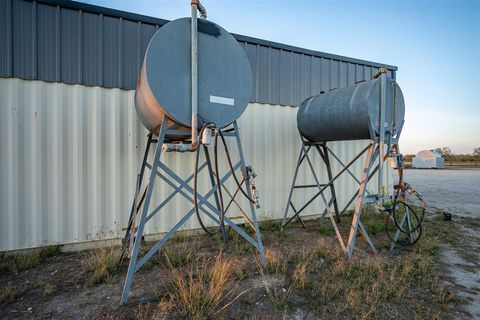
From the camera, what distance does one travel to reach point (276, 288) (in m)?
3.34

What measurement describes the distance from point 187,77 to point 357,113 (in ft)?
9.69

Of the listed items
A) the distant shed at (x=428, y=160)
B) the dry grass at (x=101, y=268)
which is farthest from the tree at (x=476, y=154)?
the dry grass at (x=101, y=268)

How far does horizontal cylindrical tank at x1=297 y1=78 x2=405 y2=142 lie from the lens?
4461 millimetres

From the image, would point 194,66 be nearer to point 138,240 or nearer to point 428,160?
point 138,240

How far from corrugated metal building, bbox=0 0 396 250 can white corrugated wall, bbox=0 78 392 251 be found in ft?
0.05

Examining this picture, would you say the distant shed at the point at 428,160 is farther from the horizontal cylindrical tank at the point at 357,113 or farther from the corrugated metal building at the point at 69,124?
the corrugated metal building at the point at 69,124

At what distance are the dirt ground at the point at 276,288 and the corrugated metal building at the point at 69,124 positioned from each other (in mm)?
773

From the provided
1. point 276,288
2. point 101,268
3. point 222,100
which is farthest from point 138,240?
point 222,100

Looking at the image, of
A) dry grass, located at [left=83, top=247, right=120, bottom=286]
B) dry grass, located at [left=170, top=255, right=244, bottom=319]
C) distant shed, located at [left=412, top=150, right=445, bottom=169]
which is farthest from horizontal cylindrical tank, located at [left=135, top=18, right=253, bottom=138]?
distant shed, located at [left=412, top=150, right=445, bottom=169]

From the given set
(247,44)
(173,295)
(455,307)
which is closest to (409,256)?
(455,307)

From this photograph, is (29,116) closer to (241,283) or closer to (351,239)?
(241,283)

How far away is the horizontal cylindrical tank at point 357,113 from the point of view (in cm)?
446

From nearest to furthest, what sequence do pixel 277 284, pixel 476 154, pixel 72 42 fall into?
pixel 277 284 → pixel 72 42 → pixel 476 154

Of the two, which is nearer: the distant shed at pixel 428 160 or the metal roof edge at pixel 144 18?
the metal roof edge at pixel 144 18
